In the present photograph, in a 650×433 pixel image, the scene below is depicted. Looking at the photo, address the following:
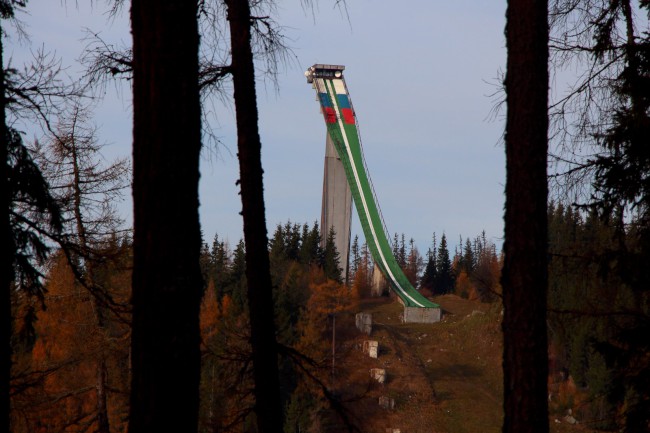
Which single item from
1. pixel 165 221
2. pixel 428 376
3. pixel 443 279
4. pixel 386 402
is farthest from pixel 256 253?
pixel 443 279

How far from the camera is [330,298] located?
44.1 meters

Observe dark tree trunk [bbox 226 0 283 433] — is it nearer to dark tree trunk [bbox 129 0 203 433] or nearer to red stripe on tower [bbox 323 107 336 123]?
dark tree trunk [bbox 129 0 203 433]

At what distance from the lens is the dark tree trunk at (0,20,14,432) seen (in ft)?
20.2

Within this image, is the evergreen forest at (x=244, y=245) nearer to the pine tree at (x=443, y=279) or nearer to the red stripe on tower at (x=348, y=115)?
the red stripe on tower at (x=348, y=115)

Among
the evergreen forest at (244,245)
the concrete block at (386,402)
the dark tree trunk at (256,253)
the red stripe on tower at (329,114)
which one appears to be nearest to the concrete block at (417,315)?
the concrete block at (386,402)

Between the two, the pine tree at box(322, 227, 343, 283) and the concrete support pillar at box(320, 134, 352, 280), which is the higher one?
the concrete support pillar at box(320, 134, 352, 280)

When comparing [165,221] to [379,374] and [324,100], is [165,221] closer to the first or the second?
[379,374]

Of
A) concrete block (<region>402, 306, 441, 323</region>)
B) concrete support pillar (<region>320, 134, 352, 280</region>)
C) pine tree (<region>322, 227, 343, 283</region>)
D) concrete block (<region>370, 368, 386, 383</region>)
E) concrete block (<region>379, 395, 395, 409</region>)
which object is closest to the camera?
concrete block (<region>379, 395, 395, 409</region>)

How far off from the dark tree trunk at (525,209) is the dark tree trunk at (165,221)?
84.5 inches

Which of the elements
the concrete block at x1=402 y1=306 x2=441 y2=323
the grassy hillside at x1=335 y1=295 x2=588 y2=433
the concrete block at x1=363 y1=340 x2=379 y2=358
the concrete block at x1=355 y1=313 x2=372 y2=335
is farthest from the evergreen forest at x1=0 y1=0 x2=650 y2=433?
the concrete block at x1=402 y1=306 x2=441 y2=323

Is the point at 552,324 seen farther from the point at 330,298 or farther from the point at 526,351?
the point at 330,298

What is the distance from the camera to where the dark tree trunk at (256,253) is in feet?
22.0

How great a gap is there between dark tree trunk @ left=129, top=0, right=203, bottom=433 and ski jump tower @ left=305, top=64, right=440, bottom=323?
50383 mm

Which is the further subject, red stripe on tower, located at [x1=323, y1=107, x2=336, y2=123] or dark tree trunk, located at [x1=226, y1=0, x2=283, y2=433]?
red stripe on tower, located at [x1=323, y1=107, x2=336, y2=123]
